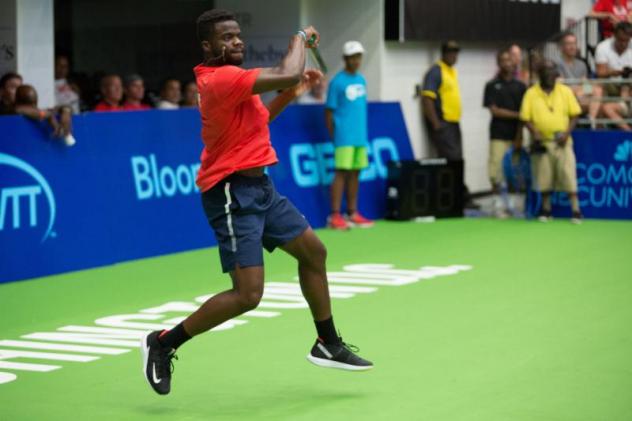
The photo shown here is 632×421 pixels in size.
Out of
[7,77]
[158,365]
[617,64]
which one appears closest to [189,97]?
[7,77]

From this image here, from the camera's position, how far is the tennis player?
6.76 meters

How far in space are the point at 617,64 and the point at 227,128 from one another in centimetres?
1198

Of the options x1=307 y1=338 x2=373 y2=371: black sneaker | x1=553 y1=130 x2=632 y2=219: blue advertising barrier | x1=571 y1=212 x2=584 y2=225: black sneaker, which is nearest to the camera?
x1=307 y1=338 x2=373 y2=371: black sneaker

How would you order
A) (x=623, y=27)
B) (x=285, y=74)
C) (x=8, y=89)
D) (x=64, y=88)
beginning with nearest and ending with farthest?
(x=285, y=74) → (x=8, y=89) → (x=64, y=88) → (x=623, y=27)

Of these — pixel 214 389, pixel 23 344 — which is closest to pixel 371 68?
pixel 23 344

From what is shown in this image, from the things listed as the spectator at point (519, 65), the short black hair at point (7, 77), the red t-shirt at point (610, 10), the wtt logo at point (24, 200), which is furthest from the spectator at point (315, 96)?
the wtt logo at point (24, 200)

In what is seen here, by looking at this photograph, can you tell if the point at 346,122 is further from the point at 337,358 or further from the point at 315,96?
the point at 337,358

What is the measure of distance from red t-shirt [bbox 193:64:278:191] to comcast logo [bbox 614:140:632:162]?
1030cm

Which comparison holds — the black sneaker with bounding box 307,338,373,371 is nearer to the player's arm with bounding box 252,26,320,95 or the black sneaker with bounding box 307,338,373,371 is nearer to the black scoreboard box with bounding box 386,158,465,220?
the player's arm with bounding box 252,26,320,95

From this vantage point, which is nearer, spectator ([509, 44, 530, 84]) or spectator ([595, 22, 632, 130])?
spectator ([595, 22, 632, 130])

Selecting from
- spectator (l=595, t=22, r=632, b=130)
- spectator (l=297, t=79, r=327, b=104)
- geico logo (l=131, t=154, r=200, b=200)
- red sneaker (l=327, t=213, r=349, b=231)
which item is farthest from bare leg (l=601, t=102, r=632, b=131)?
geico logo (l=131, t=154, r=200, b=200)

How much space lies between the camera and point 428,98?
1762 centimetres

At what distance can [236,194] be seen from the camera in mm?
6898

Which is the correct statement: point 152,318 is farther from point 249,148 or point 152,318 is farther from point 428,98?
point 428,98
